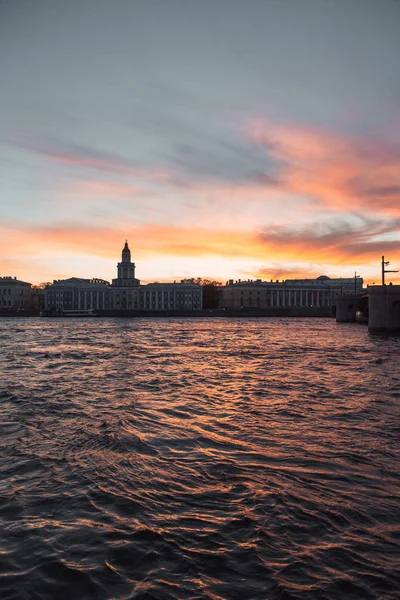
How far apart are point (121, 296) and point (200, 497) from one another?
159212 mm

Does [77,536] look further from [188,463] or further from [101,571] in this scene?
[188,463]

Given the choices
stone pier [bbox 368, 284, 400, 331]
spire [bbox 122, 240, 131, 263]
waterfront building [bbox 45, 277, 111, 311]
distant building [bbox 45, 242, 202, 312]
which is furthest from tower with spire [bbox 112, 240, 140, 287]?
stone pier [bbox 368, 284, 400, 331]

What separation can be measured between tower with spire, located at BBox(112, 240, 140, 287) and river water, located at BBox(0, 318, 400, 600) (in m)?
156

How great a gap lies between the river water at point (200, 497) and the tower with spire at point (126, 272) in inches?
6159

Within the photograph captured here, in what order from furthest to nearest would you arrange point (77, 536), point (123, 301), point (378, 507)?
point (123, 301) → point (378, 507) → point (77, 536)

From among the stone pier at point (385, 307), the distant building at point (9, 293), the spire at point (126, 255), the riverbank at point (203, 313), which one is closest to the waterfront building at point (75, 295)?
the distant building at point (9, 293)

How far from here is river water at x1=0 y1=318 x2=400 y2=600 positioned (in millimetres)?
4117

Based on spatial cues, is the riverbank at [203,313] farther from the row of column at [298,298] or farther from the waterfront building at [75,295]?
the row of column at [298,298]

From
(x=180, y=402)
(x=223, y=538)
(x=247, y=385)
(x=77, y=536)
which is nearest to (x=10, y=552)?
(x=77, y=536)

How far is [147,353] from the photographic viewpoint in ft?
87.2

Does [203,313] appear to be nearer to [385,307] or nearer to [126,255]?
[126,255]

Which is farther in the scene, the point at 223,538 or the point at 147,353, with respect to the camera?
the point at 147,353

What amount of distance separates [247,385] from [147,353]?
12.9 meters

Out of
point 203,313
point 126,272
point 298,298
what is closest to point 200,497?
point 203,313
